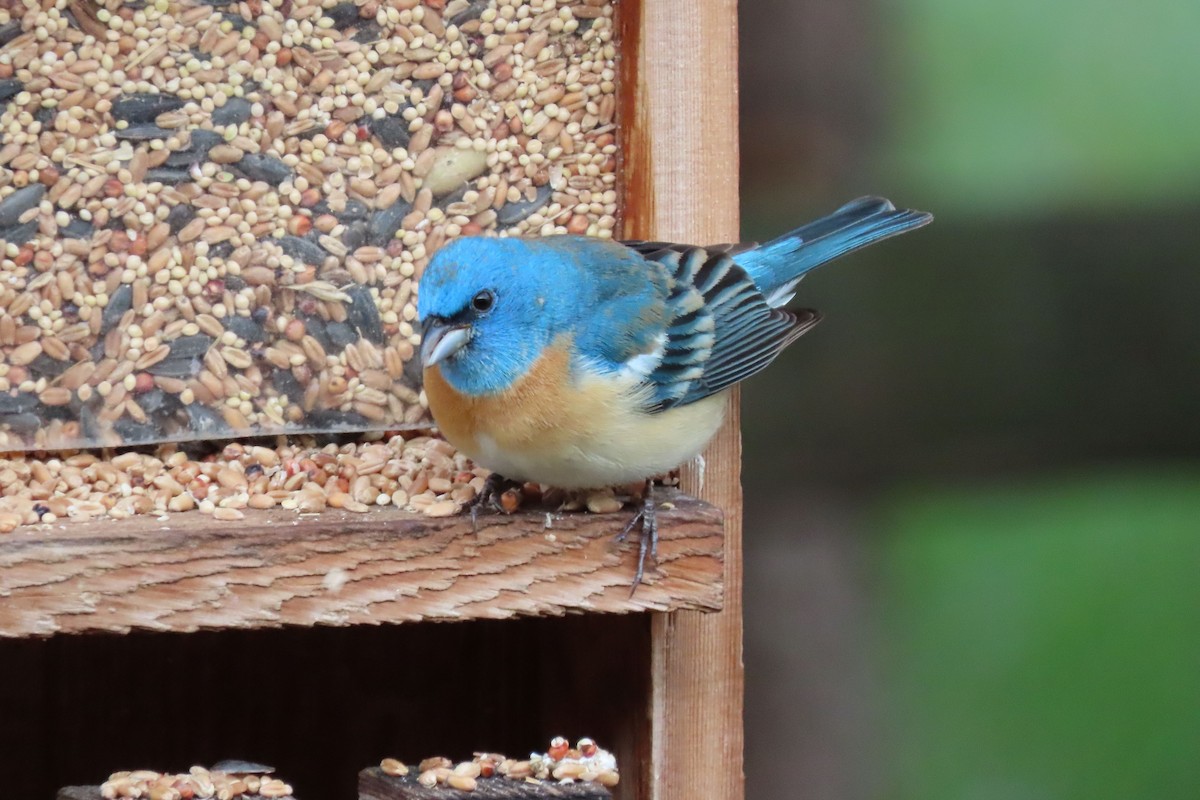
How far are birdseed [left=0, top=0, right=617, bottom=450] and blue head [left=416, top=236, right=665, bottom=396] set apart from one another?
0.66ft

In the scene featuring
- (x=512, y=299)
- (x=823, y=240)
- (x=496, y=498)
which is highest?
(x=823, y=240)

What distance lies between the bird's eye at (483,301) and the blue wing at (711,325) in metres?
0.31

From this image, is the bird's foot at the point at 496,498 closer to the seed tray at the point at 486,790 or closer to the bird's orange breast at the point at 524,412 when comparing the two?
the bird's orange breast at the point at 524,412

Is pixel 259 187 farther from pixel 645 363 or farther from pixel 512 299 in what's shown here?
pixel 645 363

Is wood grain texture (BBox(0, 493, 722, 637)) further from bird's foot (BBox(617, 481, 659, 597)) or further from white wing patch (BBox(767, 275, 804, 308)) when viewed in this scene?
white wing patch (BBox(767, 275, 804, 308))

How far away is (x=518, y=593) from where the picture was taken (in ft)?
8.79

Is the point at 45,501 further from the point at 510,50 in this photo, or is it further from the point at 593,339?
the point at 510,50

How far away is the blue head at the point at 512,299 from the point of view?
2918mm

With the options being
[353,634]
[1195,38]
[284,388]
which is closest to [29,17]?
[284,388]

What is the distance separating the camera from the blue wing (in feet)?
10.2

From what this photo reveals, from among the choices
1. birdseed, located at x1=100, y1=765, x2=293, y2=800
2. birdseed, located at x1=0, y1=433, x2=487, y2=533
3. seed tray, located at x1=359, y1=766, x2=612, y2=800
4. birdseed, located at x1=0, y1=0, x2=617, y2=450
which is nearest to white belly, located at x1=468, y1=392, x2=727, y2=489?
birdseed, located at x1=0, y1=433, x2=487, y2=533

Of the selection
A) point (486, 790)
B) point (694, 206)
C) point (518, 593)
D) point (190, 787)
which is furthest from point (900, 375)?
point (190, 787)

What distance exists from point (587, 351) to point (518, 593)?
567 mm

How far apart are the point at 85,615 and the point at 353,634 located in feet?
3.32
